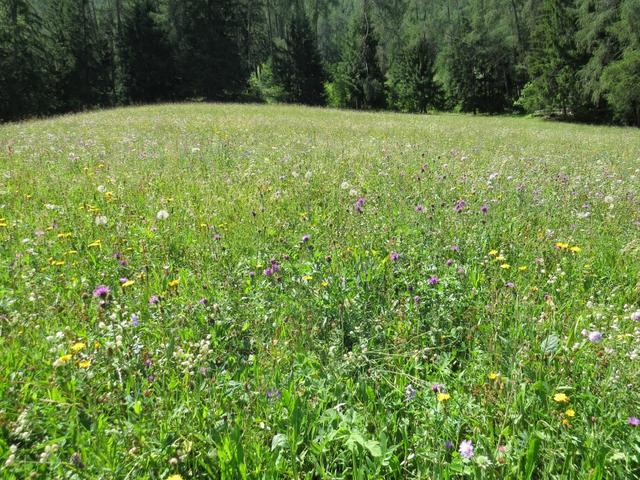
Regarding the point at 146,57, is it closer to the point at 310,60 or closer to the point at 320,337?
the point at 310,60

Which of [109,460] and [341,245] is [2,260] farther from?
[341,245]

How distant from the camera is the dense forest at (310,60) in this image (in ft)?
107

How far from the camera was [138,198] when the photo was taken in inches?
193

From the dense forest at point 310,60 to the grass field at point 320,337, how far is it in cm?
2796

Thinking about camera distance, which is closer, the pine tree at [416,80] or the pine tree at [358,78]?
the pine tree at [358,78]

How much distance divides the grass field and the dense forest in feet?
91.7

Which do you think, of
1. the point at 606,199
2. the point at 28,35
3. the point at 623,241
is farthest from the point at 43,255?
the point at 28,35

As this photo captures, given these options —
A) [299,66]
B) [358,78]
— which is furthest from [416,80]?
[299,66]

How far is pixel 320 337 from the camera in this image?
8.13ft

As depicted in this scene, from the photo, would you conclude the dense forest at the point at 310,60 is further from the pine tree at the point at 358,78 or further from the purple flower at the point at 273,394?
the purple flower at the point at 273,394

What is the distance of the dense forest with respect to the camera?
3266 cm

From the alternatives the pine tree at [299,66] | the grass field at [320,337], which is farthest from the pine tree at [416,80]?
the grass field at [320,337]

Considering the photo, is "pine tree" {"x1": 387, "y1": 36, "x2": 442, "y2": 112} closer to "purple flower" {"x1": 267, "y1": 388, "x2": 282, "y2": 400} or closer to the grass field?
the grass field

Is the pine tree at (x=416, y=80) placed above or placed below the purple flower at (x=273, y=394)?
above
